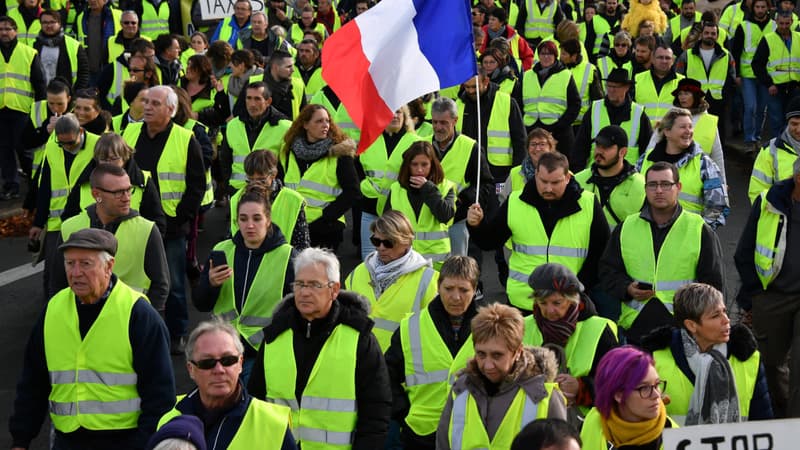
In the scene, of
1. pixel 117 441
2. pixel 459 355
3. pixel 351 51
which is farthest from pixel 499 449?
pixel 351 51

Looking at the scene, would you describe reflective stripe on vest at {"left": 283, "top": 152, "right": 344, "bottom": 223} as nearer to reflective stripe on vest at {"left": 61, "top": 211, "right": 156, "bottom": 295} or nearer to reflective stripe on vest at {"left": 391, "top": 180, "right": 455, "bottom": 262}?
reflective stripe on vest at {"left": 391, "top": 180, "right": 455, "bottom": 262}

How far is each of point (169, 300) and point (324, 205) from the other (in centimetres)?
144

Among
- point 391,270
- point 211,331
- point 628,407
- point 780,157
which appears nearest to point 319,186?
point 391,270

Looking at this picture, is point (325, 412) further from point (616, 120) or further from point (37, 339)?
point (616, 120)

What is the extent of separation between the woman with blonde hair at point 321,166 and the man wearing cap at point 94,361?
4.30 metres

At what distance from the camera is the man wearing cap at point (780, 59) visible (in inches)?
720

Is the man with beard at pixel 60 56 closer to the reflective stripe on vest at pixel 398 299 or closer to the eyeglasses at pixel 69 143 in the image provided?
the eyeglasses at pixel 69 143

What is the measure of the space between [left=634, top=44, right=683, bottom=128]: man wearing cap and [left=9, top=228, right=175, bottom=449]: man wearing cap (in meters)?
8.66

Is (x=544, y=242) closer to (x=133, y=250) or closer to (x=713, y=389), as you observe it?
(x=713, y=389)

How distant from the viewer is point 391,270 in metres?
7.98

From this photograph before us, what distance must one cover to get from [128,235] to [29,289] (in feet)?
14.0

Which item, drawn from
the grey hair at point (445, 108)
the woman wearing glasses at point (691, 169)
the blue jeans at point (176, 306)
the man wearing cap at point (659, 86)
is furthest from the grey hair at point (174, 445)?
the man wearing cap at point (659, 86)

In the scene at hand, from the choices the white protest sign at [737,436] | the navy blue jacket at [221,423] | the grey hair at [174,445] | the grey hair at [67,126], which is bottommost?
the white protest sign at [737,436]

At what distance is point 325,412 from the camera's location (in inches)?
261
